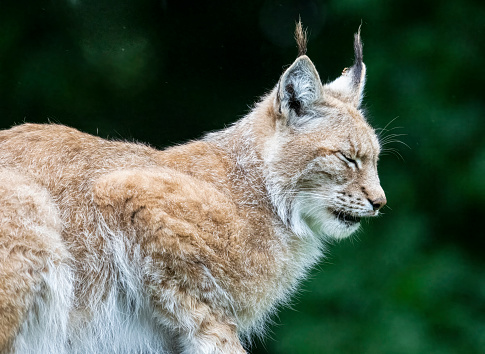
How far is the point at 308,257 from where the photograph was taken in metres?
4.75

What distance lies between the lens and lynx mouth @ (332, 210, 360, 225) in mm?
4559

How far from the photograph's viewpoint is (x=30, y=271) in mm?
3695

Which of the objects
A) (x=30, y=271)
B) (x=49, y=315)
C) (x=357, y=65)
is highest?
(x=357, y=65)

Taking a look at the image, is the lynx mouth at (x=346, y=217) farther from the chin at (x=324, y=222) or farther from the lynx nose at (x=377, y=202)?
the lynx nose at (x=377, y=202)

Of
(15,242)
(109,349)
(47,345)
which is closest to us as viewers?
(15,242)

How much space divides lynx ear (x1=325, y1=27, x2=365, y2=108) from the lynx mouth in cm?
86

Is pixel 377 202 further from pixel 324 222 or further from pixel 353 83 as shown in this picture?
pixel 353 83

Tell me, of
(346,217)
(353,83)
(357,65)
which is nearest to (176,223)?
(346,217)

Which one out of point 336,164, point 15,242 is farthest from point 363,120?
point 15,242

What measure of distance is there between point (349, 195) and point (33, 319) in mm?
1987

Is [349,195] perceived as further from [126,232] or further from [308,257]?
[126,232]

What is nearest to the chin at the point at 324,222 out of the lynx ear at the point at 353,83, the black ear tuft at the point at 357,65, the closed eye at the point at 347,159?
the closed eye at the point at 347,159

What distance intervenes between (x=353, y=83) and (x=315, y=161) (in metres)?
0.94

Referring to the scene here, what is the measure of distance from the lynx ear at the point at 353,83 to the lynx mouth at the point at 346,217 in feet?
2.82
